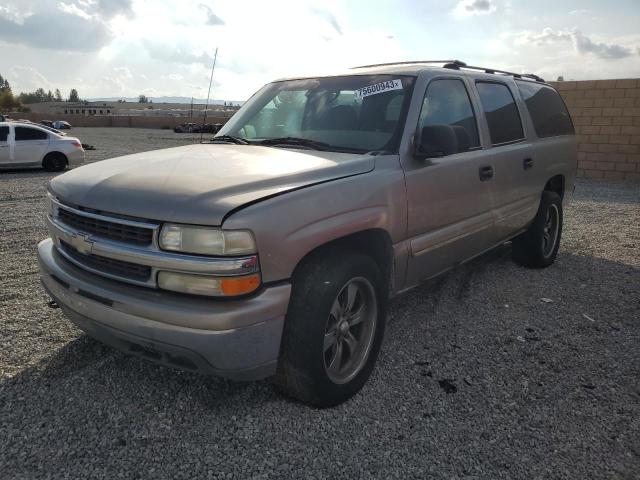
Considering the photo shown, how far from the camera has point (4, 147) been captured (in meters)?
13.3

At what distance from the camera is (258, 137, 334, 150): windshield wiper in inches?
129

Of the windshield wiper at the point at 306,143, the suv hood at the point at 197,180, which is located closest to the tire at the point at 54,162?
the suv hood at the point at 197,180

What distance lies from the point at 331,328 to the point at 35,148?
45.2ft

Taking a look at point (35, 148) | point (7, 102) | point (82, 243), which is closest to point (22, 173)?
point (35, 148)

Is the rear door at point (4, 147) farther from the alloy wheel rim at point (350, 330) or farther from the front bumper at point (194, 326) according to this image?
the alloy wheel rim at point (350, 330)

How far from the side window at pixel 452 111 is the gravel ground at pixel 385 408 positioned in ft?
4.69

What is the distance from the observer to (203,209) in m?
2.24

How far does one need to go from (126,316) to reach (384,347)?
5.98 ft

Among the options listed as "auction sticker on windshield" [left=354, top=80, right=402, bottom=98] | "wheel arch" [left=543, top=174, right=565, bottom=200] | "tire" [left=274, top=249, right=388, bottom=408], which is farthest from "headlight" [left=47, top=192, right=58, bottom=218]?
"wheel arch" [left=543, top=174, right=565, bottom=200]

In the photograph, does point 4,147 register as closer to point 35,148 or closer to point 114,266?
point 35,148

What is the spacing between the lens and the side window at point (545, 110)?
16.6ft

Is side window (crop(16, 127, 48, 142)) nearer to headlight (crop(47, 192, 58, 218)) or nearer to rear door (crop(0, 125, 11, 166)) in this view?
rear door (crop(0, 125, 11, 166))

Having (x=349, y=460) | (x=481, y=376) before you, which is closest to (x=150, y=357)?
(x=349, y=460)

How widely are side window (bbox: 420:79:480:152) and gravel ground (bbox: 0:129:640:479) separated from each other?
143 cm
